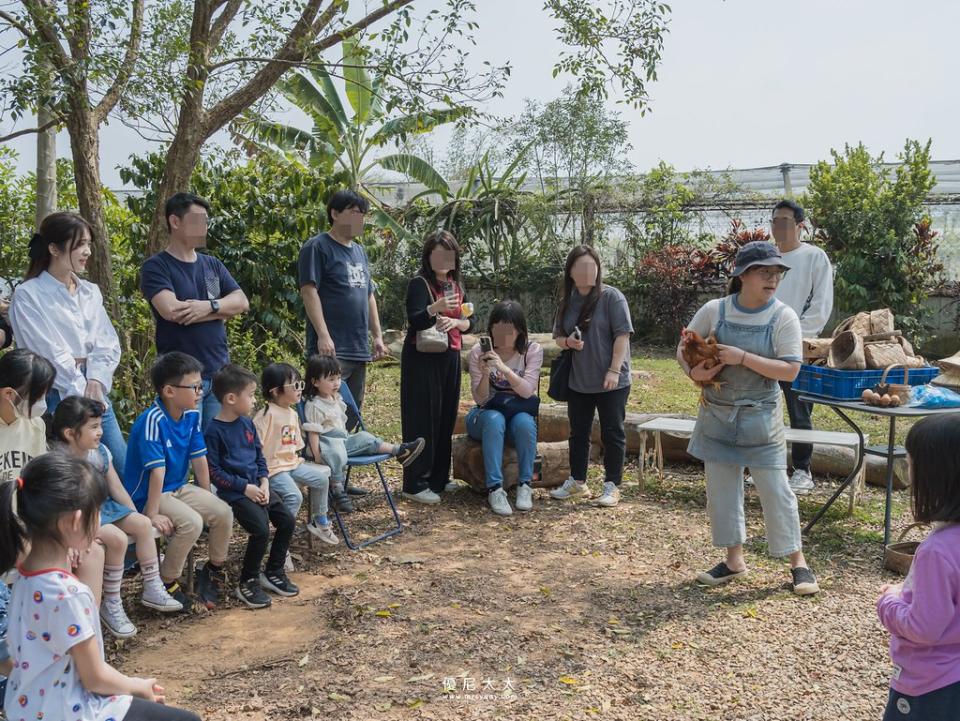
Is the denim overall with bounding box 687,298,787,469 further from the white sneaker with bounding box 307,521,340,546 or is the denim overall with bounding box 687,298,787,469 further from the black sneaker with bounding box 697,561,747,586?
the white sneaker with bounding box 307,521,340,546

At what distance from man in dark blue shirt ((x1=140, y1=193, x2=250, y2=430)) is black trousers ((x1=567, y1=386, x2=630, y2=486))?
2.35 metres

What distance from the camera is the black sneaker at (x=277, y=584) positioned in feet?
13.8

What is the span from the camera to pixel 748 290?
4105 mm

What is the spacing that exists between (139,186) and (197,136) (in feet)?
5.75

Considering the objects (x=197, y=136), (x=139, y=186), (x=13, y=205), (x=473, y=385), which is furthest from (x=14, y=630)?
(x=13, y=205)

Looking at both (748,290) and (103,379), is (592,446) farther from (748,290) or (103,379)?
(103,379)

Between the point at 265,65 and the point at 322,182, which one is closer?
the point at 265,65

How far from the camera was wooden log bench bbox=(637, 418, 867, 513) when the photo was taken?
5480 mm

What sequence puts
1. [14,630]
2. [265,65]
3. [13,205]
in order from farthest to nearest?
[13,205], [265,65], [14,630]

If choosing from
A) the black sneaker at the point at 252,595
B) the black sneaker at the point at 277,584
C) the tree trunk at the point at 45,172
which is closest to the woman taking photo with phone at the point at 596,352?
the black sneaker at the point at 277,584

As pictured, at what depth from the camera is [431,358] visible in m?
5.64

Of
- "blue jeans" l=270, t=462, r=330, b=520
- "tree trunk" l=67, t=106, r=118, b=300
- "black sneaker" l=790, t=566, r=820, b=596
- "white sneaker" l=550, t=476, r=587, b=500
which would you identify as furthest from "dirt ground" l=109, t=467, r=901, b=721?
"tree trunk" l=67, t=106, r=118, b=300

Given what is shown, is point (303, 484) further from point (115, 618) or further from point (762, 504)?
point (762, 504)

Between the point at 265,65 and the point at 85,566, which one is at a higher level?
the point at 265,65
